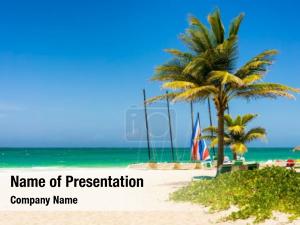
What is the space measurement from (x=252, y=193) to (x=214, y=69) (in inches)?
349

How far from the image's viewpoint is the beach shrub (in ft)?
34.7

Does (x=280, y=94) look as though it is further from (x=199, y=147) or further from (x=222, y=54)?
(x=199, y=147)

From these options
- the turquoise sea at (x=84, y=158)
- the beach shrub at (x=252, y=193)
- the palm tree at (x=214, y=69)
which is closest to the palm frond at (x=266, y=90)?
the palm tree at (x=214, y=69)

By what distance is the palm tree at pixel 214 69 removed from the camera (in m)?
19.5

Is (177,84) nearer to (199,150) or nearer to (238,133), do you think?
(238,133)

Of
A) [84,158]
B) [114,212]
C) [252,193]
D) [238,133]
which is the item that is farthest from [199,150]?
[84,158]

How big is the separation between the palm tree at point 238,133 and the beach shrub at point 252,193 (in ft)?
38.5

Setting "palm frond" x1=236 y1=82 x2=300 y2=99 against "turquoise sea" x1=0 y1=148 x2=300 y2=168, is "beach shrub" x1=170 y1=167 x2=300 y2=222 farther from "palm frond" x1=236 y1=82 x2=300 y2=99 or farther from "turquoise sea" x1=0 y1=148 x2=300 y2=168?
"turquoise sea" x1=0 y1=148 x2=300 y2=168

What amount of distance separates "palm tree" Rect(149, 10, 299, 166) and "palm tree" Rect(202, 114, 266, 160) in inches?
302

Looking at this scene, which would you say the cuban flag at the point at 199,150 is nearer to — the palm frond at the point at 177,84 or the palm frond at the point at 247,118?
the palm frond at the point at 247,118

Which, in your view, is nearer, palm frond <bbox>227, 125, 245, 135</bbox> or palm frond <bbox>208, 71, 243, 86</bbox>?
palm frond <bbox>208, 71, 243, 86</bbox>

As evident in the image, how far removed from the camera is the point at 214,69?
20141 millimetres

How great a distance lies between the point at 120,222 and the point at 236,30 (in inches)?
505

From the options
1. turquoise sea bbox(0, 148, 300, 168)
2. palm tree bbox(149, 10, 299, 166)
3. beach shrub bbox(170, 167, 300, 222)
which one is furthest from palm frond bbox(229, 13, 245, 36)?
turquoise sea bbox(0, 148, 300, 168)
